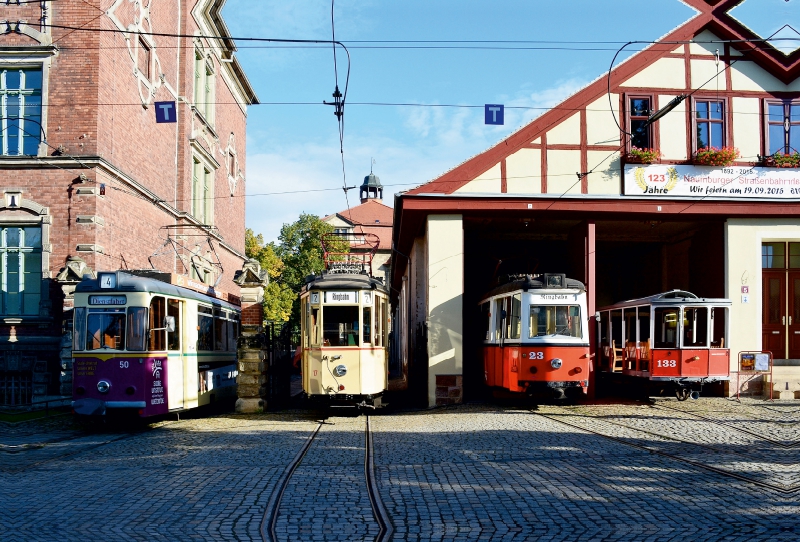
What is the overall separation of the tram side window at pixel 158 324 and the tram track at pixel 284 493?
4335mm

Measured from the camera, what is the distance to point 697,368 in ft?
60.1

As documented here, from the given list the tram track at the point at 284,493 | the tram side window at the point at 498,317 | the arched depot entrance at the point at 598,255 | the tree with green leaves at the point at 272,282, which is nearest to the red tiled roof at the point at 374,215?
the tree with green leaves at the point at 272,282

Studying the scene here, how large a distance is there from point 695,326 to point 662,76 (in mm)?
6270

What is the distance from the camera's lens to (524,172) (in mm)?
19281

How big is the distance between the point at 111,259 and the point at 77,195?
1.90 meters

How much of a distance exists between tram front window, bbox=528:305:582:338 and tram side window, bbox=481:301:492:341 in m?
2.42

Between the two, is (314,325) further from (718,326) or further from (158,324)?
(718,326)

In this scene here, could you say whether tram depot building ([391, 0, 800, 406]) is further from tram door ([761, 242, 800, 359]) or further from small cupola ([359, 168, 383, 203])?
small cupola ([359, 168, 383, 203])

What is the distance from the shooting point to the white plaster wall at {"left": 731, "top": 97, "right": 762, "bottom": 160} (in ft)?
66.0

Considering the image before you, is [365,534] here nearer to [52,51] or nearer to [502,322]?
[502,322]

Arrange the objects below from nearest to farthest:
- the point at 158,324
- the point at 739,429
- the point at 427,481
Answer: the point at 427,481 < the point at 739,429 < the point at 158,324

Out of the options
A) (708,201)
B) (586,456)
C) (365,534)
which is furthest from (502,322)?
(365,534)

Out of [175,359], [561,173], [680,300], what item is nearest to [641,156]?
[561,173]

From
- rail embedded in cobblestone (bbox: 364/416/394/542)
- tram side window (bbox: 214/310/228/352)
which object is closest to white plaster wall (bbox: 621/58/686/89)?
tram side window (bbox: 214/310/228/352)
